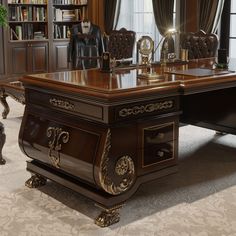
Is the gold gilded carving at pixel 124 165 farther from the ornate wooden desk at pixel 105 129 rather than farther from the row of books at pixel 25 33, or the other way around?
the row of books at pixel 25 33

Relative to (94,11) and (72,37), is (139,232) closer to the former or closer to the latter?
(72,37)

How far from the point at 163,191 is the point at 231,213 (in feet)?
1.96

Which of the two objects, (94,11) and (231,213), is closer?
(231,213)

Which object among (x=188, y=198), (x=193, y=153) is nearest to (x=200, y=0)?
(x=193, y=153)

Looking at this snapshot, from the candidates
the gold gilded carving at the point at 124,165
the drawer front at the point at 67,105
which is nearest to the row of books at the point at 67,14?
the drawer front at the point at 67,105

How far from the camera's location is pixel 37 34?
358 inches

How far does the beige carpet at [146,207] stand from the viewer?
3010 millimetres

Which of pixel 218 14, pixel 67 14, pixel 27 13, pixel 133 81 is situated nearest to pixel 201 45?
pixel 218 14

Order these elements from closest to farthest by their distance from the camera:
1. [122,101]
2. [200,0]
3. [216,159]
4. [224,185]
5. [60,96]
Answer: [122,101], [60,96], [224,185], [216,159], [200,0]

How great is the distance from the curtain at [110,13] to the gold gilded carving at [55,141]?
19.6ft

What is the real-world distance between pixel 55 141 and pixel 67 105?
0.29m

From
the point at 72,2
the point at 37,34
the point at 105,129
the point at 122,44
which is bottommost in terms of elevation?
the point at 105,129

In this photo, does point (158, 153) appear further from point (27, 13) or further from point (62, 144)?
point (27, 13)

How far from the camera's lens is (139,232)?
2.97 metres
